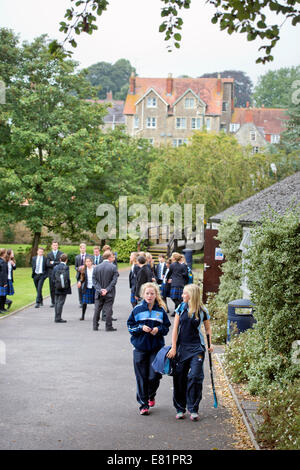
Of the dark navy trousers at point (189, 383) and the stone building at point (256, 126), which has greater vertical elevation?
the stone building at point (256, 126)

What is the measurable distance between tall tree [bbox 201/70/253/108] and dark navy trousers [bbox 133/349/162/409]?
114714mm

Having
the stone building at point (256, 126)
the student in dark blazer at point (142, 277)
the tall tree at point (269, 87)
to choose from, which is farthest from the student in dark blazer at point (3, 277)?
the tall tree at point (269, 87)

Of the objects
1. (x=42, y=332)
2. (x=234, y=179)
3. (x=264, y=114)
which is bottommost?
(x=42, y=332)

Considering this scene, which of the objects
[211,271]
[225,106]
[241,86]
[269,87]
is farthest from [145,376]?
[241,86]

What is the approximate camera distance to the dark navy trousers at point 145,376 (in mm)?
8891

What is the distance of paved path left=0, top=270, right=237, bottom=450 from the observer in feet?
24.8

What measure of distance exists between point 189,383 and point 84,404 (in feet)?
5.43

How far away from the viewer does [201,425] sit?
8.33m

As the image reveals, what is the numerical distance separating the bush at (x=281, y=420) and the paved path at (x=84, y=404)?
0.47 meters

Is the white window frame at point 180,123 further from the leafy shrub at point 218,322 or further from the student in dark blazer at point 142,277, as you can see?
the student in dark blazer at point 142,277

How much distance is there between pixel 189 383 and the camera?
338 inches

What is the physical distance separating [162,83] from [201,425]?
77155 mm

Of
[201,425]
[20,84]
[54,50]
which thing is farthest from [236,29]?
[20,84]
